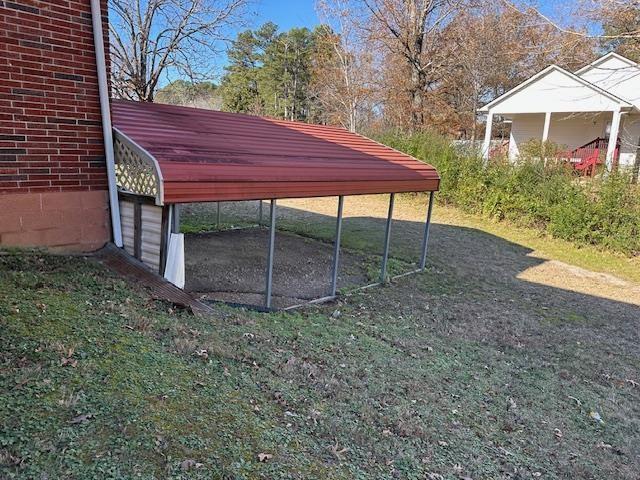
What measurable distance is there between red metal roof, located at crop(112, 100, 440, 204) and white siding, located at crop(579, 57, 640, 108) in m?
15.4

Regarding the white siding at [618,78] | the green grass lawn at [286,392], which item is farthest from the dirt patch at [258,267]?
the white siding at [618,78]

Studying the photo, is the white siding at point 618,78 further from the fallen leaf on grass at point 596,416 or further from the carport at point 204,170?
the fallen leaf on grass at point 596,416

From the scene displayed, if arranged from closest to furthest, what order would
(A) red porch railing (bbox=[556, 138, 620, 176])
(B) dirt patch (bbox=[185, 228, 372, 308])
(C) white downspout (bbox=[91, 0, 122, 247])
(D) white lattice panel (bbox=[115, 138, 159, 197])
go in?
(D) white lattice panel (bbox=[115, 138, 159, 197]) < (C) white downspout (bbox=[91, 0, 122, 247]) < (B) dirt patch (bbox=[185, 228, 372, 308]) < (A) red porch railing (bbox=[556, 138, 620, 176])

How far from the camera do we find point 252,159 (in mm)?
5141

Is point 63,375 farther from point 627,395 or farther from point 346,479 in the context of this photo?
point 627,395

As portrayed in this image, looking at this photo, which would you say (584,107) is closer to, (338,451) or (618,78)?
(618,78)

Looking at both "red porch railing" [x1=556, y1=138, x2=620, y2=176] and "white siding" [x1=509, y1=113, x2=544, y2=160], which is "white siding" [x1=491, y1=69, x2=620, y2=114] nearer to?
"red porch railing" [x1=556, y1=138, x2=620, y2=176]

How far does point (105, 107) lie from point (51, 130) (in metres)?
0.56

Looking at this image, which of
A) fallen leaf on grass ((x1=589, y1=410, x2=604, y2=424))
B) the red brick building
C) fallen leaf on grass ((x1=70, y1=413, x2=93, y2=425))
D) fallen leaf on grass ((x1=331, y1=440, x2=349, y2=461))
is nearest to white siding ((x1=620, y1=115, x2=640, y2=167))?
fallen leaf on grass ((x1=589, y1=410, x2=604, y2=424))

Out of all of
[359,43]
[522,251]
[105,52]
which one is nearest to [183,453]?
[105,52]

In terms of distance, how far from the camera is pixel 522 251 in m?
11.0

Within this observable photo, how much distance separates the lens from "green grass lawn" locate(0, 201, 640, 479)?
2258 millimetres

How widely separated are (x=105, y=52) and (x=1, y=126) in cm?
127

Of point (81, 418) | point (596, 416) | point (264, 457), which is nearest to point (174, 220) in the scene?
point (81, 418)
